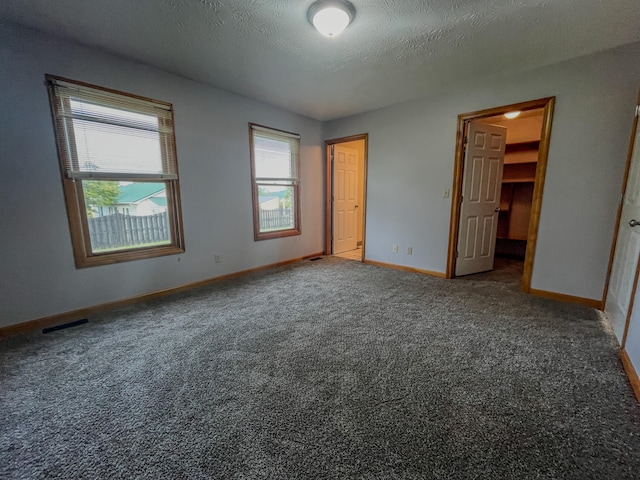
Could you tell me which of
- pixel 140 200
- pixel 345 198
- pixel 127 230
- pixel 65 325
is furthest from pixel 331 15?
pixel 345 198

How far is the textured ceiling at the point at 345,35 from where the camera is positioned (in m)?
1.81

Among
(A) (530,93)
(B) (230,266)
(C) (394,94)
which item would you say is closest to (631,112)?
(A) (530,93)

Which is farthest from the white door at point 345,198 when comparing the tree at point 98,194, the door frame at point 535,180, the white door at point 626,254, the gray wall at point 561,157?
the white door at point 626,254

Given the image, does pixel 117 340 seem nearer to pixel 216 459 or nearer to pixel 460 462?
pixel 216 459

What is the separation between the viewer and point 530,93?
2.75 metres

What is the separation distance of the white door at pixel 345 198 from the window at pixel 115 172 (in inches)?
107

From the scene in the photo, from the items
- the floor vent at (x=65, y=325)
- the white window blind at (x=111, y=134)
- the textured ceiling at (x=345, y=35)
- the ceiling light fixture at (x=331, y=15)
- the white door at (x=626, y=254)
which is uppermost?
the textured ceiling at (x=345, y=35)

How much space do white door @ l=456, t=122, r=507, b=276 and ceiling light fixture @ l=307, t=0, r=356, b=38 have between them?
2239mm

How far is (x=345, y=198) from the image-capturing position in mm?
5117

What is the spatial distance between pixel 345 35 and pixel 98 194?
8.69 ft

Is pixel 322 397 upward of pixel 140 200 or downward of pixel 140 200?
downward

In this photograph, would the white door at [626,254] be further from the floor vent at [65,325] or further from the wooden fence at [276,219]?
the floor vent at [65,325]

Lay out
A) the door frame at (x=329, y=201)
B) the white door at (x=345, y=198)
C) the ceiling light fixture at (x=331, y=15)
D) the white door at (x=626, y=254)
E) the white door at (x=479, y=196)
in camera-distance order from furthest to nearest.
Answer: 1. the white door at (x=345, y=198)
2. the door frame at (x=329, y=201)
3. the white door at (x=479, y=196)
4. the white door at (x=626, y=254)
5. the ceiling light fixture at (x=331, y=15)

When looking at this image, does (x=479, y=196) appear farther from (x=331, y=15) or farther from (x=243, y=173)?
(x=243, y=173)
